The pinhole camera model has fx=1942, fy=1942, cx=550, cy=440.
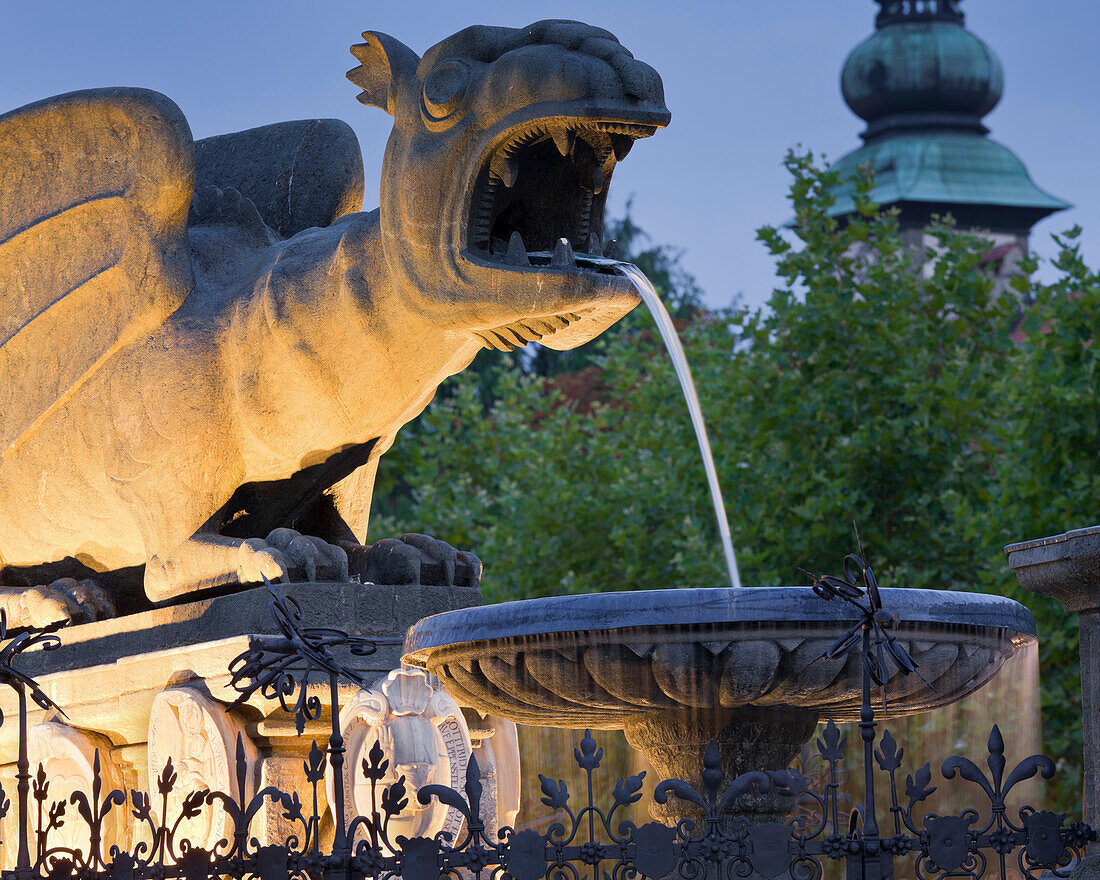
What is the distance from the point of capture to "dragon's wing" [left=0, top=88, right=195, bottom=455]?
6352 mm

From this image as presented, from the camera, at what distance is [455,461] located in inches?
802

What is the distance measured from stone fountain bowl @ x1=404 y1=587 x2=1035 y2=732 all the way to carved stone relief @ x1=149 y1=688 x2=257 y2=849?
100 centimetres

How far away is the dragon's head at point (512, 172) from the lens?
5383 millimetres

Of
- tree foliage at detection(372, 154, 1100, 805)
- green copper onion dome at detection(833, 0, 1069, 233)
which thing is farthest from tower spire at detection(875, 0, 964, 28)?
tree foliage at detection(372, 154, 1100, 805)

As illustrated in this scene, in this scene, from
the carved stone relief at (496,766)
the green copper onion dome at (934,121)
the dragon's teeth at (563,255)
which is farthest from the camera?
the green copper onion dome at (934,121)

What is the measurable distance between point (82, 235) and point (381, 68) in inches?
50.1

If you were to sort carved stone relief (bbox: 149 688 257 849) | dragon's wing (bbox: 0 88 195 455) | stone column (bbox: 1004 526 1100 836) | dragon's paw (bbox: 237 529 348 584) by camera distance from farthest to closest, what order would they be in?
dragon's wing (bbox: 0 88 195 455) → dragon's paw (bbox: 237 529 348 584) → carved stone relief (bbox: 149 688 257 849) → stone column (bbox: 1004 526 1100 836)

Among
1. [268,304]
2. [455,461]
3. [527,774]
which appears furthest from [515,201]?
[455,461]

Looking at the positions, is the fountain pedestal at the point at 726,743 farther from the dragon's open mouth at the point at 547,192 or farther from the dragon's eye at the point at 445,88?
the dragon's eye at the point at 445,88

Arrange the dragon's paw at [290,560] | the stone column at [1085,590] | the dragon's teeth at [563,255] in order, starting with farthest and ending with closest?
the dragon's paw at [290,560]
the dragon's teeth at [563,255]
the stone column at [1085,590]

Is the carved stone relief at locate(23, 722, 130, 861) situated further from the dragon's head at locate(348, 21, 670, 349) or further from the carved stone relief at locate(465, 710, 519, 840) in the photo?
the dragon's head at locate(348, 21, 670, 349)

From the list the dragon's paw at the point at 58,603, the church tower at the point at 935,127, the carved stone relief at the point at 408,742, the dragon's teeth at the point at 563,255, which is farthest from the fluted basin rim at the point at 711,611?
the church tower at the point at 935,127

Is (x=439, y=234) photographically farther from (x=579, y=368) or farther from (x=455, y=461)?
(x=579, y=368)

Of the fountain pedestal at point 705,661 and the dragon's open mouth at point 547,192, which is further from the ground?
the dragon's open mouth at point 547,192
